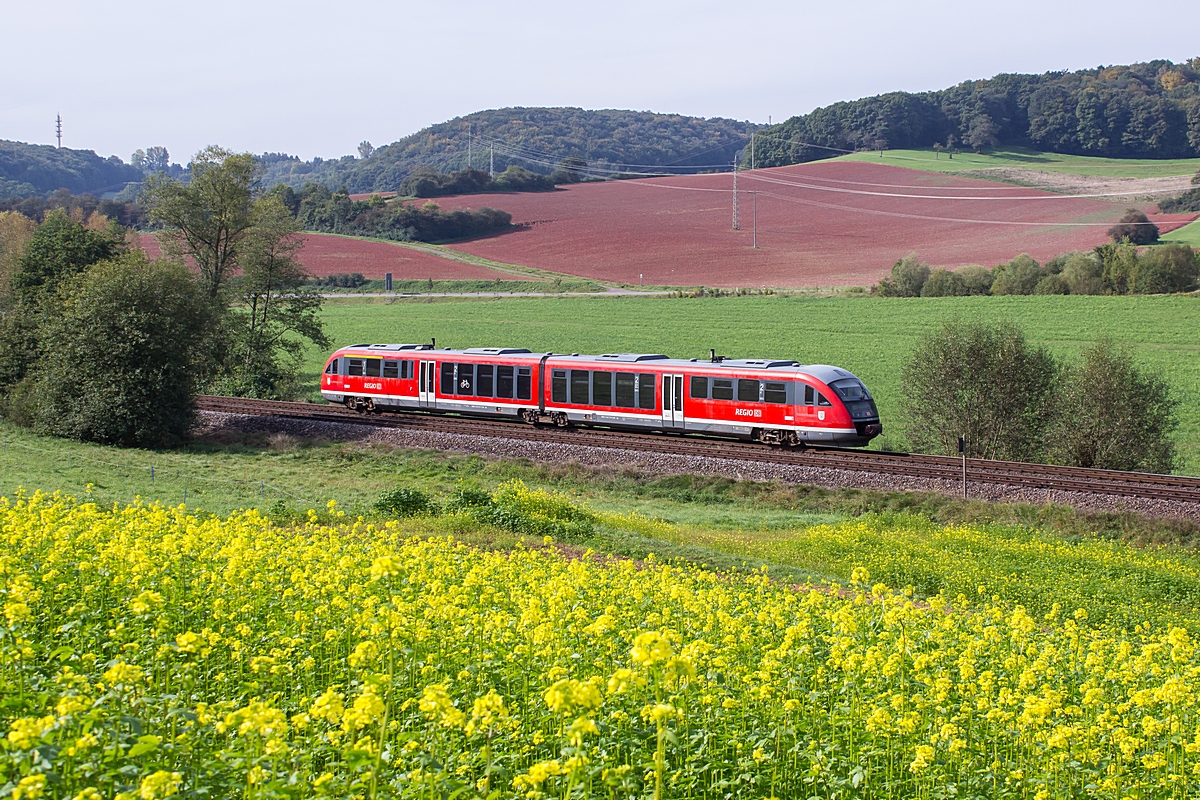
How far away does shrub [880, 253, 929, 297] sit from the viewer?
69625mm

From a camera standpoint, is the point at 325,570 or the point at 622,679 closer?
the point at 622,679

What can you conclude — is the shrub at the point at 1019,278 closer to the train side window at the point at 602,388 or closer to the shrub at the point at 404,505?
the train side window at the point at 602,388

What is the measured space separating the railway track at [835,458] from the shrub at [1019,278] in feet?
138

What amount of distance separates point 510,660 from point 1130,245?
72086 mm

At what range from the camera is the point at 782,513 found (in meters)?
24.5

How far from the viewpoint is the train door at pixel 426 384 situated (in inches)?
1378

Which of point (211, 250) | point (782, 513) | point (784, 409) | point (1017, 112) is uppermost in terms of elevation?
point (1017, 112)

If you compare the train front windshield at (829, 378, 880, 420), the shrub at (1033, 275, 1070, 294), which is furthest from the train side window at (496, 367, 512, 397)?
the shrub at (1033, 275, 1070, 294)

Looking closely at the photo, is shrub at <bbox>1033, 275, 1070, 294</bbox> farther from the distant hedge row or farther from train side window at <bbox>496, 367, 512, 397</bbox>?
train side window at <bbox>496, 367, 512, 397</bbox>

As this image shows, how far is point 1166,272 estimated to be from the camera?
61625mm

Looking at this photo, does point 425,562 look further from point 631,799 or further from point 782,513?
point 782,513

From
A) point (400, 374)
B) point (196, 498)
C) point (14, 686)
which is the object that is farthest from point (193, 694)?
point (400, 374)

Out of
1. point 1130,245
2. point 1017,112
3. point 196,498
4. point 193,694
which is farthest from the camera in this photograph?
point 1017,112

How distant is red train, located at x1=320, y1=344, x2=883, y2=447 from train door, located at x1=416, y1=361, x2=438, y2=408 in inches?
1.4
